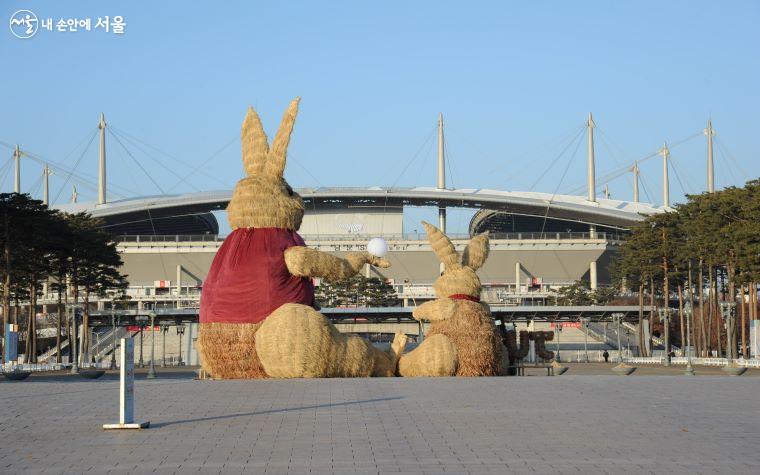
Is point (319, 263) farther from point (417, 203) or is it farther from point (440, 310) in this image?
point (417, 203)

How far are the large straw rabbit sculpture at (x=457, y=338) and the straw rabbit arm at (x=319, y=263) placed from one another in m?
1.99

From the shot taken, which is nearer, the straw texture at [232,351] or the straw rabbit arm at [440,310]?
the straw texture at [232,351]

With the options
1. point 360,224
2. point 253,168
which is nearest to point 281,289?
point 253,168

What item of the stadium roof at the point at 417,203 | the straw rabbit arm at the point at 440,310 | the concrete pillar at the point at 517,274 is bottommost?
the straw rabbit arm at the point at 440,310

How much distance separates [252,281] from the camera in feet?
77.8

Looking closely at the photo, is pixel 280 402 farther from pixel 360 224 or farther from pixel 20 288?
pixel 360 224

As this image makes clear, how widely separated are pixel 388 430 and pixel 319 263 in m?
11.1

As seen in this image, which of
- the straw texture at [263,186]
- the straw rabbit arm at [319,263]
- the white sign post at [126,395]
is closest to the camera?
the white sign post at [126,395]

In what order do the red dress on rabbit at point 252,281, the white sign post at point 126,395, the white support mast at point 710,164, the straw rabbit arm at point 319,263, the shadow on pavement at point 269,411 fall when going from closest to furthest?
1. the white sign post at point 126,395
2. the shadow on pavement at point 269,411
3. the red dress on rabbit at point 252,281
4. the straw rabbit arm at point 319,263
5. the white support mast at point 710,164

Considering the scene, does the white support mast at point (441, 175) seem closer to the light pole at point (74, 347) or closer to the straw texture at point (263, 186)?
the light pole at point (74, 347)

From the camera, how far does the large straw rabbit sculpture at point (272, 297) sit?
2284cm

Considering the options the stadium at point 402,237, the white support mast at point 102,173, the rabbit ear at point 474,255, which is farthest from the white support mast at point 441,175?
the rabbit ear at point 474,255

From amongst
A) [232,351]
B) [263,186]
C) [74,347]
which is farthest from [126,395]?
[74,347]

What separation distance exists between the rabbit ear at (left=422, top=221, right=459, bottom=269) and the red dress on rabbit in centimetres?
404
